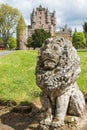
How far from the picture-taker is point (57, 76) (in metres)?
6.56

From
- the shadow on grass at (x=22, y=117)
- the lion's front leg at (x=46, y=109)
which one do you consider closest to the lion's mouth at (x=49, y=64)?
the lion's front leg at (x=46, y=109)

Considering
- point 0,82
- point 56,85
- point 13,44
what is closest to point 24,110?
point 56,85

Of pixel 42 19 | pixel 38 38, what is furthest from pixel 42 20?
pixel 38 38

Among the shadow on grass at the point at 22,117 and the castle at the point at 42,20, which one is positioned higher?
the castle at the point at 42,20

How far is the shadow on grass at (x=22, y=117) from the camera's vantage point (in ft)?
24.7

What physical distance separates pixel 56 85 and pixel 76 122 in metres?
1.00

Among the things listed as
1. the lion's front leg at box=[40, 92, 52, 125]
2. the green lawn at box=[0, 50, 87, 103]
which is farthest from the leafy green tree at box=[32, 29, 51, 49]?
the lion's front leg at box=[40, 92, 52, 125]

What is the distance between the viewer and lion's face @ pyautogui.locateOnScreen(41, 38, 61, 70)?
661 centimetres

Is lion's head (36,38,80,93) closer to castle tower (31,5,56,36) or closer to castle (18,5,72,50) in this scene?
castle (18,5,72,50)

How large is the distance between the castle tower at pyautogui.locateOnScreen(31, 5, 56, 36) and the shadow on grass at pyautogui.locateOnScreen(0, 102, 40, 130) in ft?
454

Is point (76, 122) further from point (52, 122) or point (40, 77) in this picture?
point (40, 77)

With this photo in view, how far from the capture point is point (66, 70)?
654cm

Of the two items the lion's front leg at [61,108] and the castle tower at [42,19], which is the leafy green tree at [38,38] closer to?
the castle tower at [42,19]

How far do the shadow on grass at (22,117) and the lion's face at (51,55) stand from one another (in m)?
1.47
